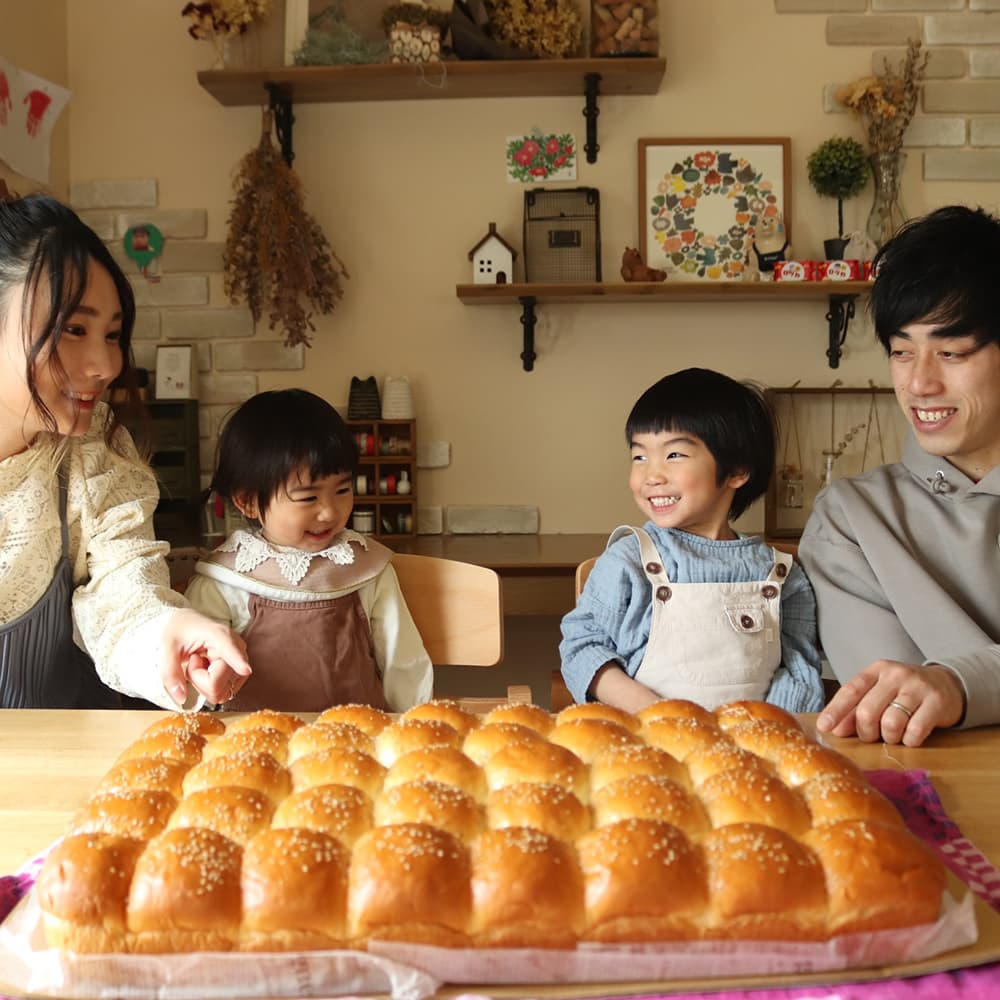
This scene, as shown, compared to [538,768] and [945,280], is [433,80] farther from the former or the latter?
[538,768]

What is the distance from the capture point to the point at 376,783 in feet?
2.36

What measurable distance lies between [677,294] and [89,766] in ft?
7.79

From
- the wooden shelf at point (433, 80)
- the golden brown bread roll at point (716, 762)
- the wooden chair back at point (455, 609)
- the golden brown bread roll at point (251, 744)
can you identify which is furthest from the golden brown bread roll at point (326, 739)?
the wooden shelf at point (433, 80)

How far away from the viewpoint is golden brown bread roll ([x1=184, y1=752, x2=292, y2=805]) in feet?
2.30

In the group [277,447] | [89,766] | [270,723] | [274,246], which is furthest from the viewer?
[274,246]

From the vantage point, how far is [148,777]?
0.72m

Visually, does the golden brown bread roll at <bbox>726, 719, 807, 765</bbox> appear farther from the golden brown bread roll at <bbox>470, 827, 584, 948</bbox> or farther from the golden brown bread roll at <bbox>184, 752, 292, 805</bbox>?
the golden brown bread roll at <bbox>184, 752, 292, 805</bbox>

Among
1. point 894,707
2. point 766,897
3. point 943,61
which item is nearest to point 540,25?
point 943,61

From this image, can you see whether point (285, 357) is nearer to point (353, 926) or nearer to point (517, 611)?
point (517, 611)

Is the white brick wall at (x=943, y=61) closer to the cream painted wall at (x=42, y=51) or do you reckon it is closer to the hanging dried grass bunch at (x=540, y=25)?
the hanging dried grass bunch at (x=540, y=25)

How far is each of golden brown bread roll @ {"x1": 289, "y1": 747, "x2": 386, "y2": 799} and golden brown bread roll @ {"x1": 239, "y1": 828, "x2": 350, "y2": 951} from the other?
101mm

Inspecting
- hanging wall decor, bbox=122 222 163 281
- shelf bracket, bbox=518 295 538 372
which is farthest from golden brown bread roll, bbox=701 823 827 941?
hanging wall decor, bbox=122 222 163 281

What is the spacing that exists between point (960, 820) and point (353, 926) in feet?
1.72

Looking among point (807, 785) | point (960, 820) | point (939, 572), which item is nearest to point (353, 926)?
point (807, 785)
